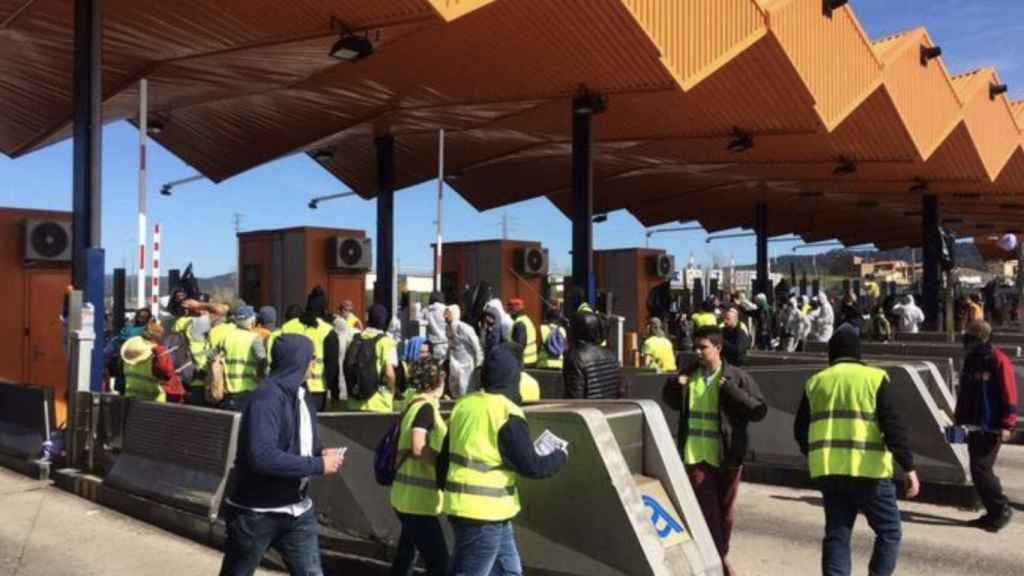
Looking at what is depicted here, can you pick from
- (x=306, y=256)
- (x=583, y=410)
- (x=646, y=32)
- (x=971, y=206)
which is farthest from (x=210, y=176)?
(x=971, y=206)

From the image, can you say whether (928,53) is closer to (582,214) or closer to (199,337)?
(582,214)

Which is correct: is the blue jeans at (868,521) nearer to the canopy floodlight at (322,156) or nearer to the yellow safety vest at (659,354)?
the yellow safety vest at (659,354)

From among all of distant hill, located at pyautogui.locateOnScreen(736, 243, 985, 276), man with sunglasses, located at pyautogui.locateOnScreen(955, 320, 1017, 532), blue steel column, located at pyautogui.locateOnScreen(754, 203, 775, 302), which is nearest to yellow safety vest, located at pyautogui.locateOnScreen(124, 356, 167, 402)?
man with sunglasses, located at pyautogui.locateOnScreen(955, 320, 1017, 532)

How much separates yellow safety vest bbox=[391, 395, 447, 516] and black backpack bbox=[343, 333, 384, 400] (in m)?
3.36

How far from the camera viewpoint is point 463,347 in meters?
10.4

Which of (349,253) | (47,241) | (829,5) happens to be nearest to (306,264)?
(349,253)

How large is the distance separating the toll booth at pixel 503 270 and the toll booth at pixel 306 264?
8.08 ft

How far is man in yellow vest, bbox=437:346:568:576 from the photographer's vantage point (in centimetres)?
441

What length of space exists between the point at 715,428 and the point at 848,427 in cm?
81

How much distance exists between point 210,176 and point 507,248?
29.6ft

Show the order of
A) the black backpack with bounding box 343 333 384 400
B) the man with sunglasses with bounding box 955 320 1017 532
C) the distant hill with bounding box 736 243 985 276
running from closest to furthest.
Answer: the man with sunglasses with bounding box 955 320 1017 532 → the black backpack with bounding box 343 333 384 400 → the distant hill with bounding box 736 243 985 276

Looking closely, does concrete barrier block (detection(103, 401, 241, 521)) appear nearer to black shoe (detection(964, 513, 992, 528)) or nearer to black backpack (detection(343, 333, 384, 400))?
black backpack (detection(343, 333, 384, 400))

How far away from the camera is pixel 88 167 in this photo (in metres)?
10.6

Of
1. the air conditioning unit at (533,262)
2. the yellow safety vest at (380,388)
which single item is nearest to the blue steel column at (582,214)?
Result: the air conditioning unit at (533,262)
